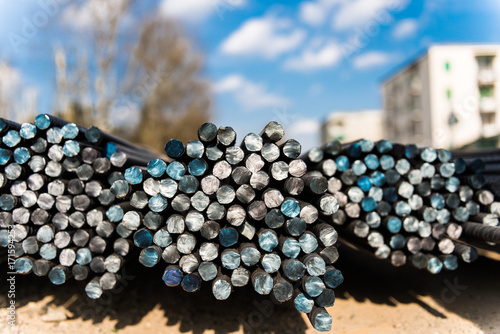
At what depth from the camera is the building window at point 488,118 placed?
31.8 meters

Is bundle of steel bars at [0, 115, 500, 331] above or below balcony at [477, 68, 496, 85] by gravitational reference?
below

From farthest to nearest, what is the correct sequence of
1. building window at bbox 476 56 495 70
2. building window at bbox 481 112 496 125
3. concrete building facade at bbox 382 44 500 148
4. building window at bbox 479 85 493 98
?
1. building window at bbox 479 85 493 98
2. building window at bbox 481 112 496 125
3. building window at bbox 476 56 495 70
4. concrete building facade at bbox 382 44 500 148

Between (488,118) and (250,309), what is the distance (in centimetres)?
3610

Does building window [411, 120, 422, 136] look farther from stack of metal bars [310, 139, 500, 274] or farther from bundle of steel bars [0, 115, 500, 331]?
stack of metal bars [310, 139, 500, 274]

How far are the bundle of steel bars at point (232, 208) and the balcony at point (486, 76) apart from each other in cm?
3374

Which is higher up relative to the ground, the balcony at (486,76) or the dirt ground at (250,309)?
the balcony at (486,76)

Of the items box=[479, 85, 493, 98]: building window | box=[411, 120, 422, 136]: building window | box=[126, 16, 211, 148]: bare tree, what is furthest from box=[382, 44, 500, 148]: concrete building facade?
box=[126, 16, 211, 148]: bare tree

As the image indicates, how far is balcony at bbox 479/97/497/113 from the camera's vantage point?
31.6 metres

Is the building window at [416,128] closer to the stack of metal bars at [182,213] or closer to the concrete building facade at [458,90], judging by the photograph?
the concrete building facade at [458,90]

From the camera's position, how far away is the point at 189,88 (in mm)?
21781

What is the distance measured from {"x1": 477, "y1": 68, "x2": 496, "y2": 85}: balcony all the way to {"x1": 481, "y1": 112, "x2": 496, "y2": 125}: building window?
116 inches

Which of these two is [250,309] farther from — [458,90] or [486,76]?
[486,76]

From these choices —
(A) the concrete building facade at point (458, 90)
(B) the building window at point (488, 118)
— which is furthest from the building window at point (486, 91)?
(B) the building window at point (488, 118)

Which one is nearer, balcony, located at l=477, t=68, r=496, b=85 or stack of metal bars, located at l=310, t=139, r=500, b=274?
stack of metal bars, located at l=310, t=139, r=500, b=274
